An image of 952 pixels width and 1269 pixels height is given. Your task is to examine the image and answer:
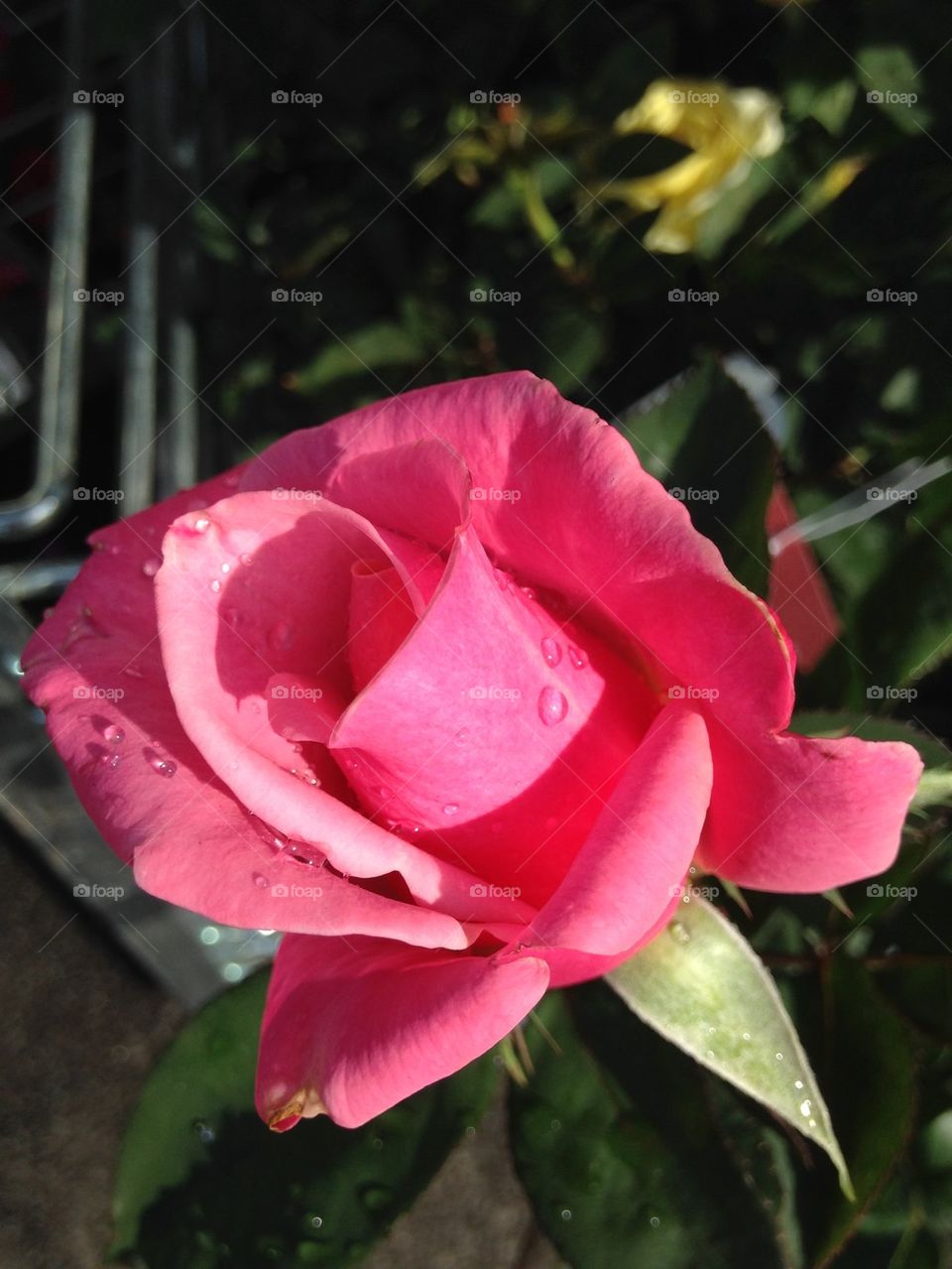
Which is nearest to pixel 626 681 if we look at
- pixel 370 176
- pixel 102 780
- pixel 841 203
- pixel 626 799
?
pixel 626 799

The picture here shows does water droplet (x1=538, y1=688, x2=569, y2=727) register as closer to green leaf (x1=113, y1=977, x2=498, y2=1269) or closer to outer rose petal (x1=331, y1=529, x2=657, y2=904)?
outer rose petal (x1=331, y1=529, x2=657, y2=904)

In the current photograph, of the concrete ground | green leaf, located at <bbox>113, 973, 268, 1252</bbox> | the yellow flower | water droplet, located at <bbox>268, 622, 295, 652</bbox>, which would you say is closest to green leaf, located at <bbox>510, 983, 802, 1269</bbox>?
green leaf, located at <bbox>113, 973, 268, 1252</bbox>

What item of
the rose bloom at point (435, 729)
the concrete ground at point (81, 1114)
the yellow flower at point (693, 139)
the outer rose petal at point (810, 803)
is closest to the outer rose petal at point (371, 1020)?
the rose bloom at point (435, 729)

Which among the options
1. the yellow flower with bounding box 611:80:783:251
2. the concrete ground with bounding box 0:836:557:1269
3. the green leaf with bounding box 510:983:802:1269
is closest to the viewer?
the green leaf with bounding box 510:983:802:1269

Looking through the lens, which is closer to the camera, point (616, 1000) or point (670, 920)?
point (670, 920)

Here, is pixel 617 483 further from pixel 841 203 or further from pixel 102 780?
pixel 841 203

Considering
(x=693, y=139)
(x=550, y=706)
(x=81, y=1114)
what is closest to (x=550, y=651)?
(x=550, y=706)

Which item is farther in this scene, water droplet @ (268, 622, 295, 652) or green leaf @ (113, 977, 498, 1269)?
green leaf @ (113, 977, 498, 1269)
